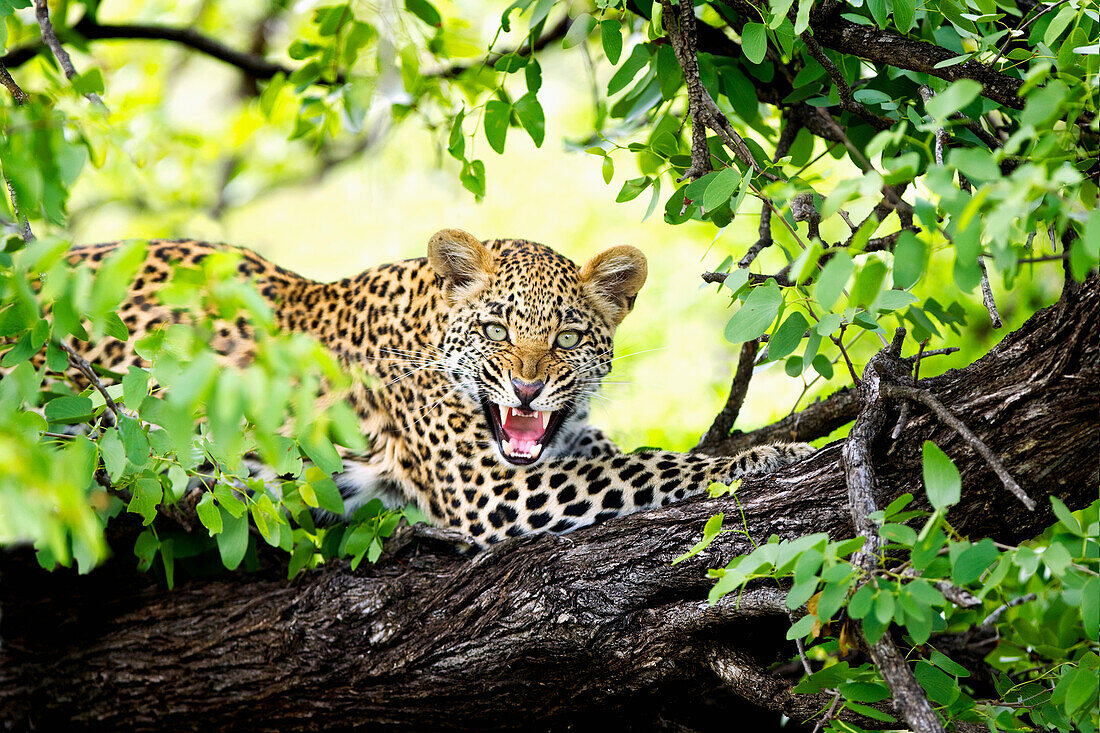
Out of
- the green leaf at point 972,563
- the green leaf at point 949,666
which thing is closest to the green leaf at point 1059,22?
the green leaf at point 972,563

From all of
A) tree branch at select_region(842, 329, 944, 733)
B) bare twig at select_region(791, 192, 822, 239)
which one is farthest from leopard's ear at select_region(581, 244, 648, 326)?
tree branch at select_region(842, 329, 944, 733)

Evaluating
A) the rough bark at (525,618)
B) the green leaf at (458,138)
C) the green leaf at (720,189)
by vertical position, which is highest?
the green leaf at (458,138)

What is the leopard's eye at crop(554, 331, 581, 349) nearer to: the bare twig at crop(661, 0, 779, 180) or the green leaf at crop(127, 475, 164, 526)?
the bare twig at crop(661, 0, 779, 180)

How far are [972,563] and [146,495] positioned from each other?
2.81m

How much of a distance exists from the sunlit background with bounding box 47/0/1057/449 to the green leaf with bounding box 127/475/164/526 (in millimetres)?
2972

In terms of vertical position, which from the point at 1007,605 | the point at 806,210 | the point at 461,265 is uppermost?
the point at 806,210

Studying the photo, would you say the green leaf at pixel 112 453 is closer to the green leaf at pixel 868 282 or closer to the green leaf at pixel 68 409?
the green leaf at pixel 68 409

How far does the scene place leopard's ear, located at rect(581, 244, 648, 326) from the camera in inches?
243

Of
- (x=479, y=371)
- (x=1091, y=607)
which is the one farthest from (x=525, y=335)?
(x=1091, y=607)

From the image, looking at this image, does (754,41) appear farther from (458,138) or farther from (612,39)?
(458,138)

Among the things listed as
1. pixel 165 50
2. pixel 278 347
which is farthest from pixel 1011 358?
pixel 165 50

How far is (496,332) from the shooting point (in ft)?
19.6

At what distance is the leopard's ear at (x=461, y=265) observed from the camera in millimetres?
6004

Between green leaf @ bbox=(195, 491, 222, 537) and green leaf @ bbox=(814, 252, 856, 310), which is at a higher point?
green leaf @ bbox=(814, 252, 856, 310)
